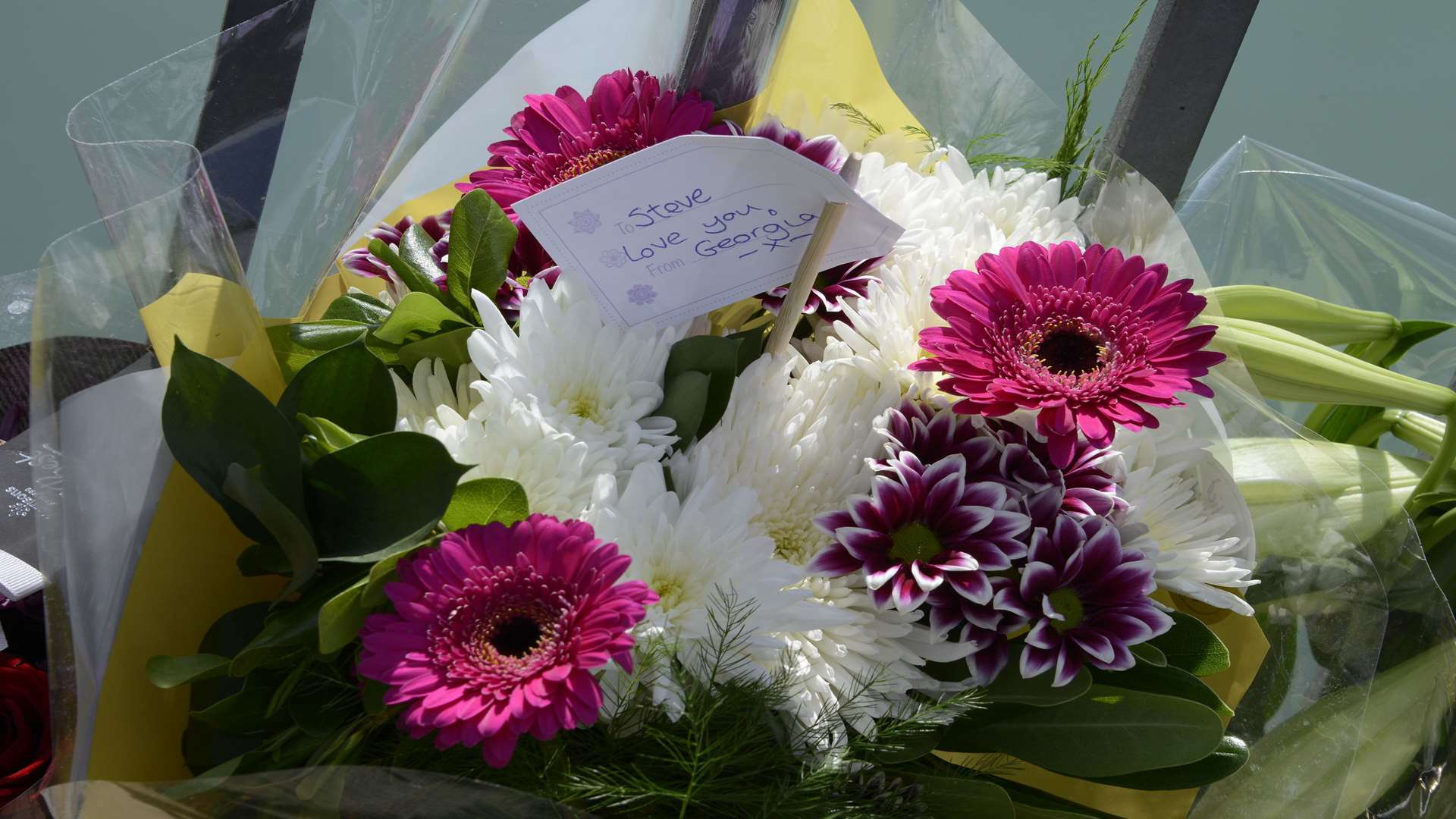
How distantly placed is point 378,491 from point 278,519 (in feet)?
0.13

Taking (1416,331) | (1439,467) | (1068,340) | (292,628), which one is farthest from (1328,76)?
(292,628)

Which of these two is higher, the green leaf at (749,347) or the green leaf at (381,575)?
the green leaf at (749,347)

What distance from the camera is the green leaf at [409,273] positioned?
1.86 ft

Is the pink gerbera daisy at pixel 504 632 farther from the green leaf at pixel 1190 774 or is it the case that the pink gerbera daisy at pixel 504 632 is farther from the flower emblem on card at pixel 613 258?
the green leaf at pixel 1190 774

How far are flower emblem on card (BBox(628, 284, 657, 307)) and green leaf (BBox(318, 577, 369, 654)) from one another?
0.59 ft

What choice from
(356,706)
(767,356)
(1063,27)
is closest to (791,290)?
(767,356)

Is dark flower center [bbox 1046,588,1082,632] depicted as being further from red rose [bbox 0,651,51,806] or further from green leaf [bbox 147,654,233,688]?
red rose [bbox 0,651,51,806]

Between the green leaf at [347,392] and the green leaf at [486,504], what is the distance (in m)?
0.07

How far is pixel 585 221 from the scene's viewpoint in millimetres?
514

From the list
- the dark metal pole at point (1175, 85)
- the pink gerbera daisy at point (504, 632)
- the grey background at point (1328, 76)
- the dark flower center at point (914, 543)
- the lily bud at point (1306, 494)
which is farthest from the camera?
the grey background at point (1328, 76)

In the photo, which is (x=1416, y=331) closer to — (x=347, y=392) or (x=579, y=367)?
(x=579, y=367)

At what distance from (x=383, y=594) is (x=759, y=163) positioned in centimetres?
26

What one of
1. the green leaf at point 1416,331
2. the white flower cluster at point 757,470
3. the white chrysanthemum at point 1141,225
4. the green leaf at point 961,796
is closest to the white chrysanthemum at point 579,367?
the white flower cluster at point 757,470

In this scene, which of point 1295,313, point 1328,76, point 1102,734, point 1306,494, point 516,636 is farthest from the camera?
point 1328,76
